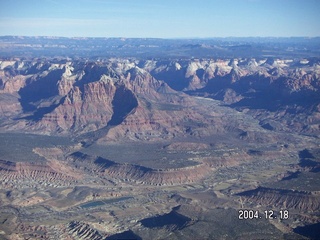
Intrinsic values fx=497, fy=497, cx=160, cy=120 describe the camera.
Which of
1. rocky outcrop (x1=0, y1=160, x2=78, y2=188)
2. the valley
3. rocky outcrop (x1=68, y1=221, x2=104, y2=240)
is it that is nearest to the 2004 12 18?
the valley

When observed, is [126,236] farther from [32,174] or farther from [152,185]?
[32,174]

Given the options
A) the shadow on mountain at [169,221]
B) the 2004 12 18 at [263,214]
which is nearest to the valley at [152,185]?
the shadow on mountain at [169,221]

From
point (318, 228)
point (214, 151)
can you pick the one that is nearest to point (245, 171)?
point (214, 151)

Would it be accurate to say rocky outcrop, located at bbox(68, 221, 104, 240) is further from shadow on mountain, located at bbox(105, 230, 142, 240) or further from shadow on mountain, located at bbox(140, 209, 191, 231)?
shadow on mountain, located at bbox(140, 209, 191, 231)

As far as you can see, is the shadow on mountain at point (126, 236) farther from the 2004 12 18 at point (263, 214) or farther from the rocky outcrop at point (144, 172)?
the rocky outcrop at point (144, 172)

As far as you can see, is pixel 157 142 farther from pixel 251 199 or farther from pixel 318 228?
pixel 318 228

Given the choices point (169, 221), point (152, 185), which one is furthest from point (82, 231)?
point (152, 185)

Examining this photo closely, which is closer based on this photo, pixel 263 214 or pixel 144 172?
pixel 263 214

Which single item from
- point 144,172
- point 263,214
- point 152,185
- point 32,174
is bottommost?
point 152,185
